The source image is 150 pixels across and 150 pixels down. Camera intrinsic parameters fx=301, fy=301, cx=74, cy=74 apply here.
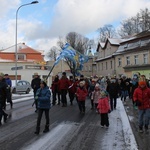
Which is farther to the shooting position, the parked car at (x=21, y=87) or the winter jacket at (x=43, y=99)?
the parked car at (x=21, y=87)

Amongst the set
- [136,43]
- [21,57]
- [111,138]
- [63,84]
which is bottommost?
[111,138]

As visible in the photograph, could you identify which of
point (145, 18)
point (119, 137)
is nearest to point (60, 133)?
point (119, 137)

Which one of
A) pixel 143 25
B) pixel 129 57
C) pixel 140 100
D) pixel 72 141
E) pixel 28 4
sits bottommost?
pixel 72 141

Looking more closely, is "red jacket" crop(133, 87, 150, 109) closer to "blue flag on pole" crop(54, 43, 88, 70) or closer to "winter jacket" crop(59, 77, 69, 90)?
"winter jacket" crop(59, 77, 69, 90)

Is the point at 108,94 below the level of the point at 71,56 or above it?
below

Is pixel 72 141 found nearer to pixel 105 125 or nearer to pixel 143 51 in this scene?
pixel 105 125

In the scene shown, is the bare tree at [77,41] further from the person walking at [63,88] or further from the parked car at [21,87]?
the person walking at [63,88]

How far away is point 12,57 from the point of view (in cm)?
6209

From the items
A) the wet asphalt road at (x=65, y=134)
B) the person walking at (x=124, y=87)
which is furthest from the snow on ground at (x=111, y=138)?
the person walking at (x=124, y=87)

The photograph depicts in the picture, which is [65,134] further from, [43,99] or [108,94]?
[108,94]

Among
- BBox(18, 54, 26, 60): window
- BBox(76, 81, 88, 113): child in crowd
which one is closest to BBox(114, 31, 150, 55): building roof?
BBox(18, 54, 26, 60): window

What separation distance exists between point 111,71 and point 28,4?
2833cm

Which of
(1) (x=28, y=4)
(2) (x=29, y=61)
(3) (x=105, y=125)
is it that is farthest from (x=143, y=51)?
(3) (x=105, y=125)

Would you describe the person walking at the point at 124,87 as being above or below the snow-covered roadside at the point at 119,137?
above
